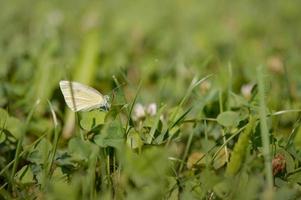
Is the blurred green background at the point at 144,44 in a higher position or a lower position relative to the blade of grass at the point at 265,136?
lower

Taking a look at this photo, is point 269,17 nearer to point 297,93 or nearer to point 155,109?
point 297,93

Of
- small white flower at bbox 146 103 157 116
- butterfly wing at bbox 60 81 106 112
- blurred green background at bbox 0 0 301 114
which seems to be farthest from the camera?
blurred green background at bbox 0 0 301 114

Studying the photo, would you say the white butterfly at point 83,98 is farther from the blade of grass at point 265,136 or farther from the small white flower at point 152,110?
the blade of grass at point 265,136

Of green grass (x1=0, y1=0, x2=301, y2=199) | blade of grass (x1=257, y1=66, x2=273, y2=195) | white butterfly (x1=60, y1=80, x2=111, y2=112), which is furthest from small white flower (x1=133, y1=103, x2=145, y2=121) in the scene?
blade of grass (x1=257, y1=66, x2=273, y2=195)

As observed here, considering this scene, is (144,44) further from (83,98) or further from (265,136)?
(265,136)

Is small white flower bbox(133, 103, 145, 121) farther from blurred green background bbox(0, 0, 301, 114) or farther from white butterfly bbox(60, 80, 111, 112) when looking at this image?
white butterfly bbox(60, 80, 111, 112)

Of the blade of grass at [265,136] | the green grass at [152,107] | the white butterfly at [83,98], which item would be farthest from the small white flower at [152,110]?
the blade of grass at [265,136]

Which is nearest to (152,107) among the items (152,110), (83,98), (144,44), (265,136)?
(152,110)

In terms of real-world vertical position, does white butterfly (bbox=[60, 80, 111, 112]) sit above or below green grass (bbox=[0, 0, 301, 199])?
above
